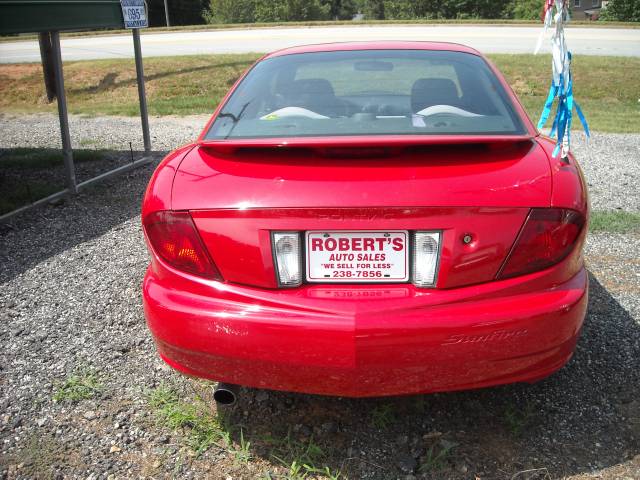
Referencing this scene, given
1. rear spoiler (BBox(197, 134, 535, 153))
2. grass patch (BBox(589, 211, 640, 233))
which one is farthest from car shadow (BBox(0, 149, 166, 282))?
grass patch (BBox(589, 211, 640, 233))

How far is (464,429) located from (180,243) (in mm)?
1363

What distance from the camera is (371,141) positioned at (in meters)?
2.14

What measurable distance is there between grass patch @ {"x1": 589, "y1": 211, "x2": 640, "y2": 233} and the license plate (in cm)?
346

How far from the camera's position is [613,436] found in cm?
242

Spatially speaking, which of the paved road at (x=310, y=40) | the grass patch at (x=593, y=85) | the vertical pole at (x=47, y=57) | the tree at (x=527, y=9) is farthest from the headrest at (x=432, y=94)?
the tree at (x=527, y=9)

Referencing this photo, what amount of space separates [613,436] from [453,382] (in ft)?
2.83

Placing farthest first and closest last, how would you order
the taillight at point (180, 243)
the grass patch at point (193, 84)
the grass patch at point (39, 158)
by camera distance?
1. the grass patch at point (193, 84)
2. the grass patch at point (39, 158)
3. the taillight at point (180, 243)

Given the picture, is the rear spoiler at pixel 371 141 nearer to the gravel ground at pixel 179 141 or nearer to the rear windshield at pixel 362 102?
the rear windshield at pixel 362 102

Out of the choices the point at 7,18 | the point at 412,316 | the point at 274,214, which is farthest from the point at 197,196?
the point at 7,18

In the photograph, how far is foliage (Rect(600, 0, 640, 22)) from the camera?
4188cm

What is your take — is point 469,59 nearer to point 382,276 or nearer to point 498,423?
point 382,276

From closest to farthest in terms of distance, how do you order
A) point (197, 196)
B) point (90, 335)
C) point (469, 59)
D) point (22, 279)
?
point (197, 196), point (469, 59), point (90, 335), point (22, 279)

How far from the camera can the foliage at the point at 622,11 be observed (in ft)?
137

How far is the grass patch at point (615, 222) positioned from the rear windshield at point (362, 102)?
8.01 ft
